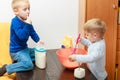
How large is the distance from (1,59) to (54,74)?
23.2 inches

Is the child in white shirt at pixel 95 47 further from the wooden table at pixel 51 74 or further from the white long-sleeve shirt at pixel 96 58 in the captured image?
the wooden table at pixel 51 74

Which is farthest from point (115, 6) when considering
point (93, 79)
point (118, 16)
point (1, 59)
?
point (1, 59)

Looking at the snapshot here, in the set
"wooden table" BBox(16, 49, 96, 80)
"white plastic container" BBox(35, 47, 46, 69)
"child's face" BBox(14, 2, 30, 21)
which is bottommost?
"wooden table" BBox(16, 49, 96, 80)

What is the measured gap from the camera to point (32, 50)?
8.34 feet

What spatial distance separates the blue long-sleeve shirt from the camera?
7.57 feet

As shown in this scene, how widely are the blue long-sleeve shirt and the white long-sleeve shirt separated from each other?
1.80 feet

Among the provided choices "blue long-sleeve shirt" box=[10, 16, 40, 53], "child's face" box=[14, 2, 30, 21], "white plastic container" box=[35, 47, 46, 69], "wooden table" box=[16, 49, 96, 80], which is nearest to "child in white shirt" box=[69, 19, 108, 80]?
"wooden table" box=[16, 49, 96, 80]

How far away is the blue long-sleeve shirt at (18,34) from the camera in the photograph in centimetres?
231

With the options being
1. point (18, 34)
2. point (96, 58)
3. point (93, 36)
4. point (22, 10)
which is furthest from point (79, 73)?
point (22, 10)

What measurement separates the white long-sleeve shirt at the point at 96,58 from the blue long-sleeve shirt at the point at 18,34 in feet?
1.80

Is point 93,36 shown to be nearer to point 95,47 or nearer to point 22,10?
point 95,47

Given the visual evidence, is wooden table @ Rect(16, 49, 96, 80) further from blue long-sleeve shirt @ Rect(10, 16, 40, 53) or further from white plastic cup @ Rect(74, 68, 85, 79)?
blue long-sleeve shirt @ Rect(10, 16, 40, 53)

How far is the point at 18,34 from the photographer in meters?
2.32

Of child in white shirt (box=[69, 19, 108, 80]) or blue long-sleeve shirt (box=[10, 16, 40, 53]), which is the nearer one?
child in white shirt (box=[69, 19, 108, 80])
